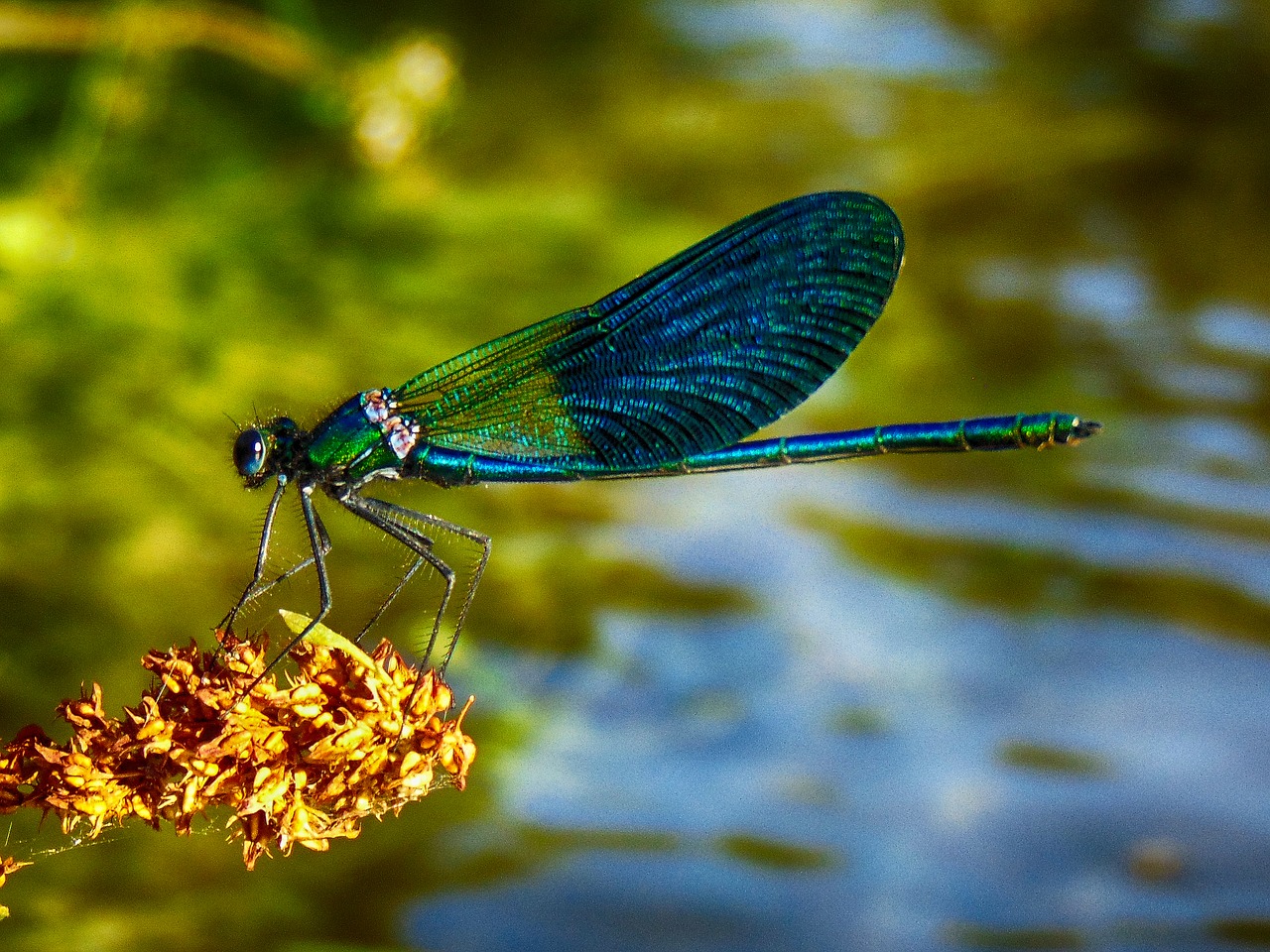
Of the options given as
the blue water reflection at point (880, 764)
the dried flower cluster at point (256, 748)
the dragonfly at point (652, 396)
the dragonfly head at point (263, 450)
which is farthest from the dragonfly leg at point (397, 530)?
the blue water reflection at point (880, 764)

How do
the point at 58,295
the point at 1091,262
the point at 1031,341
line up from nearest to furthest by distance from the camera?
the point at 58,295, the point at 1031,341, the point at 1091,262

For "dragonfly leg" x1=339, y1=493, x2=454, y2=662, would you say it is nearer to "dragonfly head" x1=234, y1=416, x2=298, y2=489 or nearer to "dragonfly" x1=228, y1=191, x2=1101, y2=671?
"dragonfly" x1=228, y1=191, x2=1101, y2=671

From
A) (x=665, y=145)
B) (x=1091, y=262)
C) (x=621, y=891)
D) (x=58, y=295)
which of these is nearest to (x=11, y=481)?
(x=58, y=295)

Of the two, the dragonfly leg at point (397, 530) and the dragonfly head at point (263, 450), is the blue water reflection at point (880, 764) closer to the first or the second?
the dragonfly leg at point (397, 530)

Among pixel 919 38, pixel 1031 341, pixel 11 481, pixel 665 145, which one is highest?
pixel 919 38

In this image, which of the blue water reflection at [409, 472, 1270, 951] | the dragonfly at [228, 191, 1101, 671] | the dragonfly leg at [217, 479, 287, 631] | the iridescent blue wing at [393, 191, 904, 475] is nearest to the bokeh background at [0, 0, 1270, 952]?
the blue water reflection at [409, 472, 1270, 951]

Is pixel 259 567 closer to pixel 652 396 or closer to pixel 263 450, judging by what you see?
pixel 263 450

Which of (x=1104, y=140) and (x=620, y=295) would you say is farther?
(x=1104, y=140)

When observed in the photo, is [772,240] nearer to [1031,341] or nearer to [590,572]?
[590,572]
